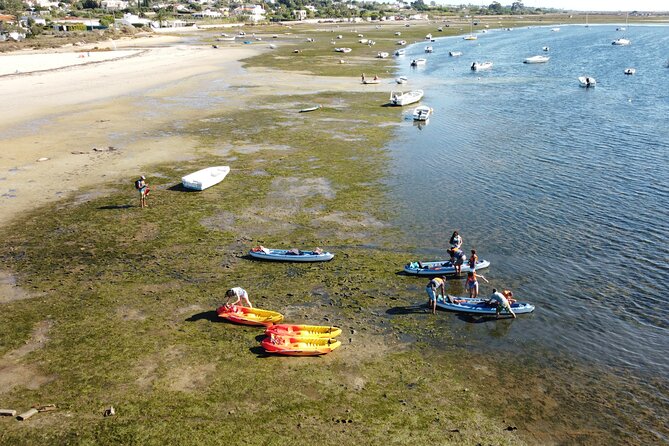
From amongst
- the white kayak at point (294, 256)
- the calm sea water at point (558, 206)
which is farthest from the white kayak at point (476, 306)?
the white kayak at point (294, 256)

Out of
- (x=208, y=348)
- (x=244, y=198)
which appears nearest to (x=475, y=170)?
(x=244, y=198)

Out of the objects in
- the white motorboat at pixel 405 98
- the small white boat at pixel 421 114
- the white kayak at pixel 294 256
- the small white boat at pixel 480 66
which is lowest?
the white kayak at pixel 294 256

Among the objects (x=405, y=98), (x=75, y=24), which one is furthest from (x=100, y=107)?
(x=75, y=24)

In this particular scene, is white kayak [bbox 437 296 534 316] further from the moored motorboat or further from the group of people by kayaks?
the moored motorboat

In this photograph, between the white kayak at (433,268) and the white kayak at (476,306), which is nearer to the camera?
the white kayak at (476,306)

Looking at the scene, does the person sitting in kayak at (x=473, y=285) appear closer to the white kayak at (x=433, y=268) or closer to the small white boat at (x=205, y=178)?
the white kayak at (x=433, y=268)

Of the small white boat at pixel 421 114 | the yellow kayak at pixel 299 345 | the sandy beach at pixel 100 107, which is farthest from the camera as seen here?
the small white boat at pixel 421 114

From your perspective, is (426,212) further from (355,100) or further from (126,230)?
(355,100)
